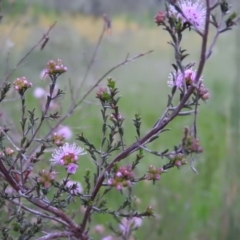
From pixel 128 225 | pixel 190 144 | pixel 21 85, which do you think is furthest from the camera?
pixel 128 225

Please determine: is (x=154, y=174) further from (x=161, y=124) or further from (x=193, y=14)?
(x=193, y=14)

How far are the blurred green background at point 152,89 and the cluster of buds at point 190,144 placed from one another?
1.37 meters

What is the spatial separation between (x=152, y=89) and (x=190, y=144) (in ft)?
13.4

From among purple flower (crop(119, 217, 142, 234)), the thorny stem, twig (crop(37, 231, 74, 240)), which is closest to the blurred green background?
purple flower (crop(119, 217, 142, 234))

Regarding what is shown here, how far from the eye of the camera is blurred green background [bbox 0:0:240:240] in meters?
2.81

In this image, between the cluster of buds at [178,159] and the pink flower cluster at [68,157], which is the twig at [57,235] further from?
the cluster of buds at [178,159]

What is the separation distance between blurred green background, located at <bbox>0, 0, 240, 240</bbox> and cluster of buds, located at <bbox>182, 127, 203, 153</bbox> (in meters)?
1.37

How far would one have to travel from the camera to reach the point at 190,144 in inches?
37.4

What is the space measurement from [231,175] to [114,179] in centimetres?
187

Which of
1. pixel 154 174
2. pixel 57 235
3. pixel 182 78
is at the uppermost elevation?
pixel 182 78

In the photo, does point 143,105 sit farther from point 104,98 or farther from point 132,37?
point 104,98

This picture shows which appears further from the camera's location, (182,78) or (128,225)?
(128,225)

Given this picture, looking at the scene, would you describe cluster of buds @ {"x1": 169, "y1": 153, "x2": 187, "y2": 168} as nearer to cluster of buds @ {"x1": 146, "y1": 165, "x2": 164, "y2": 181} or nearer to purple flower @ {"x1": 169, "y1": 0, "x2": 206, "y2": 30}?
cluster of buds @ {"x1": 146, "y1": 165, "x2": 164, "y2": 181}

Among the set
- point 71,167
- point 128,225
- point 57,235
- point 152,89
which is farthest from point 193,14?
point 152,89
